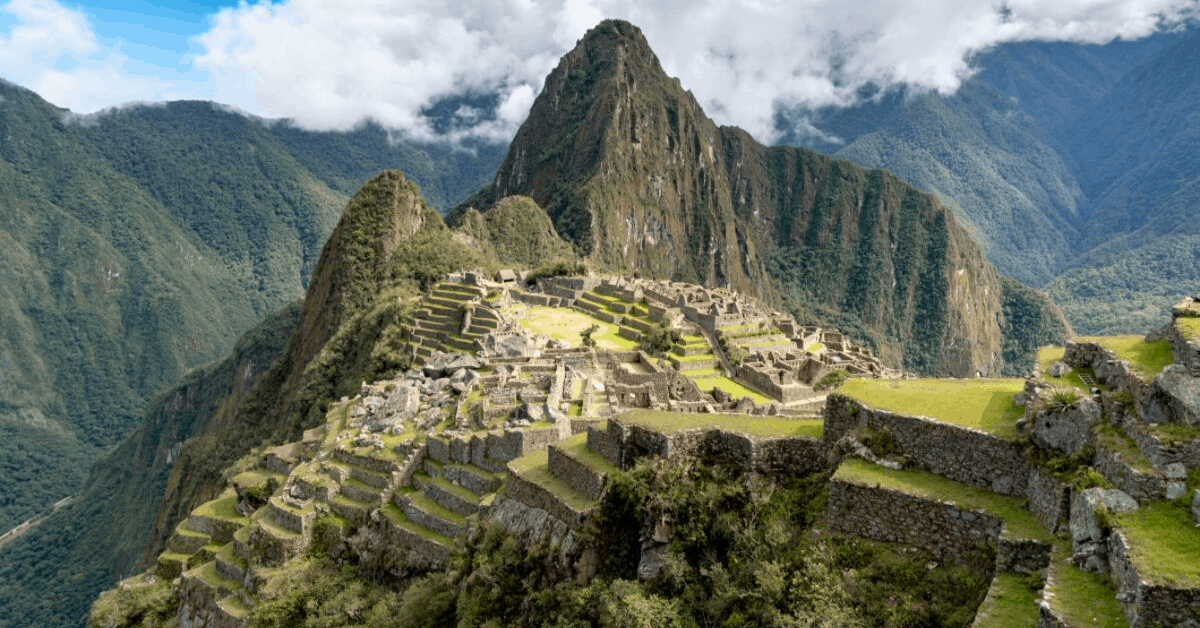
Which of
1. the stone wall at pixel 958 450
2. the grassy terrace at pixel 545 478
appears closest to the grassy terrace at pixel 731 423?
the stone wall at pixel 958 450

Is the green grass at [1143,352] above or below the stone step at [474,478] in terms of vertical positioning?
above

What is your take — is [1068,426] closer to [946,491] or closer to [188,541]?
[946,491]

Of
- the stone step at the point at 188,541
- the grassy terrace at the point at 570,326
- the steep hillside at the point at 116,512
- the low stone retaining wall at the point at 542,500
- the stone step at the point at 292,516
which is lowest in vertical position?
the steep hillside at the point at 116,512

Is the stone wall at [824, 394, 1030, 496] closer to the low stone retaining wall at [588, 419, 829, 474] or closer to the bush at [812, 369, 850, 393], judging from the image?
the low stone retaining wall at [588, 419, 829, 474]

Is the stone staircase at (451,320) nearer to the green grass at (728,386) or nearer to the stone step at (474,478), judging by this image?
the green grass at (728,386)

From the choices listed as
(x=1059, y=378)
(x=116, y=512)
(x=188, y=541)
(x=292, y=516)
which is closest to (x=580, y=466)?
(x=1059, y=378)

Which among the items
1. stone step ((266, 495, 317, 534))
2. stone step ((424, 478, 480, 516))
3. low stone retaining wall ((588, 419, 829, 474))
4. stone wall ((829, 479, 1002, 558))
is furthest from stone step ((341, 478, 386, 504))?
stone wall ((829, 479, 1002, 558))

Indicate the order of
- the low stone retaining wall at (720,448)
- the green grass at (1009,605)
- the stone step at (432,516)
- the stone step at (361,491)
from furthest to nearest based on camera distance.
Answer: the stone step at (361,491), the stone step at (432,516), the low stone retaining wall at (720,448), the green grass at (1009,605)

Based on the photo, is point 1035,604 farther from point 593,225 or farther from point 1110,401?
point 593,225
